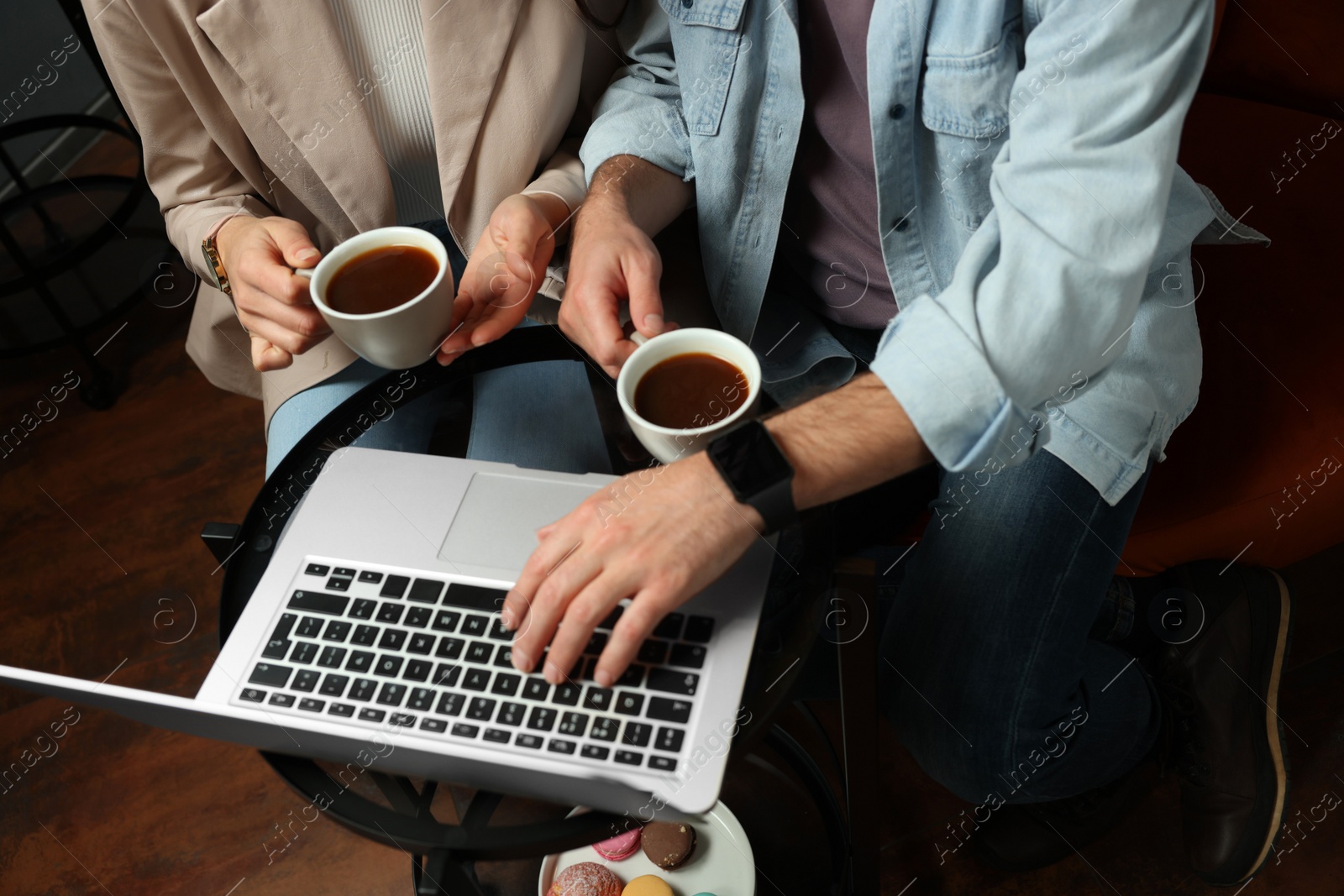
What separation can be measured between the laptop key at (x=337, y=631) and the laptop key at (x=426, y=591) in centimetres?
6

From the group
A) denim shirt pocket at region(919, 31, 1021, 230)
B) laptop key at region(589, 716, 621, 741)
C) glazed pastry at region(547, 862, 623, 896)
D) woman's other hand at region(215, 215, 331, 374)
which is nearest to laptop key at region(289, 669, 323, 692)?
laptop key at region(589, 716, 621, 741)

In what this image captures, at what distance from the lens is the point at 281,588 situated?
822mm

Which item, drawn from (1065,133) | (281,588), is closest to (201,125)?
(281,588)

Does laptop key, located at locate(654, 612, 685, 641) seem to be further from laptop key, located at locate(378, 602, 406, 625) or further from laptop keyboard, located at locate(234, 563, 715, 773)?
laptop key, located at locate(378, 602, 406, 625)

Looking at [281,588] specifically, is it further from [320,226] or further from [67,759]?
[67,759]

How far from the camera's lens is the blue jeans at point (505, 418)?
1115 millimetres

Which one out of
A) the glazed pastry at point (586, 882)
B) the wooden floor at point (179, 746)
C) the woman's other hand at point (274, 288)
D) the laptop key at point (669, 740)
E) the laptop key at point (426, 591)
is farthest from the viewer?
the wooden floor at point (179, 746)

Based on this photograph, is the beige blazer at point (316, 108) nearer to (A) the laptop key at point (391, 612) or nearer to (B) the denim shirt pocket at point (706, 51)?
(B) the denim shirt pocket at point (706, 51)

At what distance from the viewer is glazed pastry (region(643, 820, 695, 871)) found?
108cm

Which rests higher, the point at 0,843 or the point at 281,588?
the point at 281,588

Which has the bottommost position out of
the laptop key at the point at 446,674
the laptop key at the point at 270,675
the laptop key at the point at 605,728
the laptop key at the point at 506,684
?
the laptop key at the point at 605,728

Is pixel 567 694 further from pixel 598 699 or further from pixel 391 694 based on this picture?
pixel 391 694

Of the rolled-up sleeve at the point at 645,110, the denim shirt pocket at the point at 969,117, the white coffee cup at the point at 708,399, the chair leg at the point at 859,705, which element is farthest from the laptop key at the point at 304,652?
the denim shirt pocket at the point at 969,117

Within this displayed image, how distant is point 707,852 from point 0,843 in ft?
3.81
